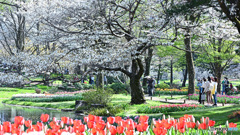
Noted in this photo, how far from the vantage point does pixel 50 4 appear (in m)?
16.0

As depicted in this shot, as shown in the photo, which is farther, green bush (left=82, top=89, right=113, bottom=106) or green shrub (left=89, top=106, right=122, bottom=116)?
green bush (left=82, top=89, right=113, bottom=106)

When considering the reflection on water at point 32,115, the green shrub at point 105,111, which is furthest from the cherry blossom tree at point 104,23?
the reflection on water at point 32,115

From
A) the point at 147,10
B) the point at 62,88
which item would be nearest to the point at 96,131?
the point at 147,10

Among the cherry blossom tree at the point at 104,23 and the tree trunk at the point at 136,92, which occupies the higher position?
the cherry blossom tree at the point at 104,23

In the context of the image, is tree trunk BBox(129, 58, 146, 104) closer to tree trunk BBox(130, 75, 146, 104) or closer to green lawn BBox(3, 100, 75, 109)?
tree trunk BBox(130, 75, 146, 104)

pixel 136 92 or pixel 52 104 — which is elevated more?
pixel 136 92

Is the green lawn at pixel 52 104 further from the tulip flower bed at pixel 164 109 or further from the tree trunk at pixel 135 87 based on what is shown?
the tulip flower bed at pixel 164 109

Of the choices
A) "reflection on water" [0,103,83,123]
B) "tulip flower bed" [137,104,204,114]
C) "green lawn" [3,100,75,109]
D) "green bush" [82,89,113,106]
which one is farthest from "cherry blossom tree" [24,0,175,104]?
"green lawn" [3,100,75,109]

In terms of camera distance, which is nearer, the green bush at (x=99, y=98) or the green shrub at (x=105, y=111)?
the green shrub at (x=105, y=111)

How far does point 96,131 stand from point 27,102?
2143 centimetres

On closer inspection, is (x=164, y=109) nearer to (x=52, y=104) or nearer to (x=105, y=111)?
(x=105, y=111)

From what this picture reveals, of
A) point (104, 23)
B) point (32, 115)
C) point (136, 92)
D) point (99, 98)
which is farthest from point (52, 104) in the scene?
point (104, 23)

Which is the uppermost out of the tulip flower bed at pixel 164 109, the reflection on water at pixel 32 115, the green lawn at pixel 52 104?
the tulip flower bed at pixel 164 109

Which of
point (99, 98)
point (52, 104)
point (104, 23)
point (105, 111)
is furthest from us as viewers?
point (52, 104)
